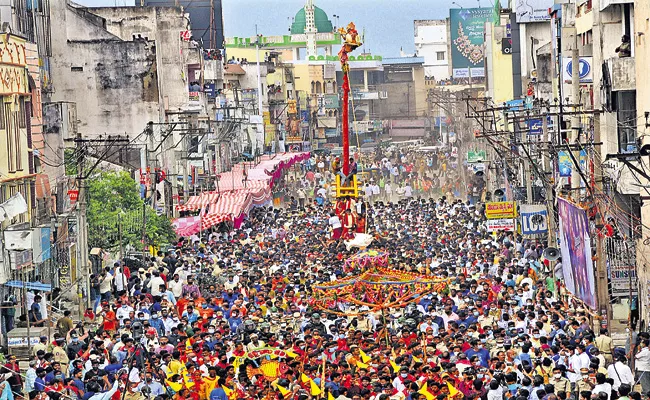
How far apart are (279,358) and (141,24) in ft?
130

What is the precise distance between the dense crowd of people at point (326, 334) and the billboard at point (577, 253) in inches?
24.0

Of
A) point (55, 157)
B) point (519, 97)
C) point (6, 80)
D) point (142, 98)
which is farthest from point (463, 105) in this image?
point (6, 80)

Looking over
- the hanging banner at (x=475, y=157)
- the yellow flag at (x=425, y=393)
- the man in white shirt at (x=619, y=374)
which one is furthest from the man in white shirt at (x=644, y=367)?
the hanging banner at (x=475, y=157)

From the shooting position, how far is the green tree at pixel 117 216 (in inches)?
1491

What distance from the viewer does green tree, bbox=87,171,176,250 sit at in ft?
124

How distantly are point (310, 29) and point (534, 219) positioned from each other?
342ft

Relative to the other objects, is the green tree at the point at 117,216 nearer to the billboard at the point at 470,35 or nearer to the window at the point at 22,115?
the window at the point at 22,115

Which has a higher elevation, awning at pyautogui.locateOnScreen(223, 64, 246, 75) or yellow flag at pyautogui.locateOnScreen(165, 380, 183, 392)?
awning at pyautogui.locateOnScreen(223, 64, 246, 75)

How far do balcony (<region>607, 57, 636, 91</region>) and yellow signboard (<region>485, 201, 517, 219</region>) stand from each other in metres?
10.00

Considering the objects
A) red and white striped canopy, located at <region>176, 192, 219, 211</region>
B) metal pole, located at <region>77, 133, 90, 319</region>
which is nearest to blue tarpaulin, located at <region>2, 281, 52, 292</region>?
metal pole, located at <region>77, 133, 90, 319</region>

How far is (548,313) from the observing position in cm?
2614

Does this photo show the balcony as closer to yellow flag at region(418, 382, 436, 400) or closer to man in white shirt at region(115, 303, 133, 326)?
man in white shirt at region(115, 303, 133, 326)

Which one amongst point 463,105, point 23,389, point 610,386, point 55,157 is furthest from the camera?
point 463,105

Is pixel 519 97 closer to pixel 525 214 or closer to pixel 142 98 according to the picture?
pixel 142 98
